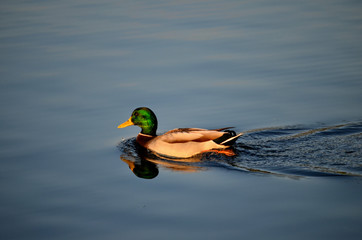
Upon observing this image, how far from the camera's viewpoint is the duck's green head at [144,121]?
9617mm

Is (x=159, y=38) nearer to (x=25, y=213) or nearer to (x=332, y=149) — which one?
(x=332, y=149)

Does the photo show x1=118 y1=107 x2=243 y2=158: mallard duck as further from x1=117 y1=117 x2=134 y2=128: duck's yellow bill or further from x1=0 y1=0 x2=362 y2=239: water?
x1=117 y1=117 x2=134 y2=128: duck's yellow bill

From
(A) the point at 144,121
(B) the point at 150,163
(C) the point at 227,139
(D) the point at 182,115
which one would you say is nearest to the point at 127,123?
(A) the point at 144,121

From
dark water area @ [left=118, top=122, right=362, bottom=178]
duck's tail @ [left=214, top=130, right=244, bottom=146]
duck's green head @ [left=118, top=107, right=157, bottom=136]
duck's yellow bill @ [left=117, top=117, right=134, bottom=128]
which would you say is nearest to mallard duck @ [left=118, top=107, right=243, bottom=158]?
duck's tail @ [left=214, top=130, right=244, bottom=146]

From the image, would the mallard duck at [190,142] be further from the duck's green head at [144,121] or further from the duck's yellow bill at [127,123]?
the duck's yellow bill at [127,123]

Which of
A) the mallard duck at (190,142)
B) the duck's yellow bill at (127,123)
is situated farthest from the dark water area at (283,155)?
the duck's yellow bill at (127,123)

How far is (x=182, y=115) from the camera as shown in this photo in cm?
1016

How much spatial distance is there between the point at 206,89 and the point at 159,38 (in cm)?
339

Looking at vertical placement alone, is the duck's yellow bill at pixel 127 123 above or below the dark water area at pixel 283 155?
above

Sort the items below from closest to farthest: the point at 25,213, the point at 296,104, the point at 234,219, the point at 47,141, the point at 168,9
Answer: the point at 234,219, the point at 25,213, the point at 47,141, the point at 296,104, the point at 168,9

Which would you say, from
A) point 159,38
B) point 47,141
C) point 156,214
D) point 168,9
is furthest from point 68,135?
point 168,9

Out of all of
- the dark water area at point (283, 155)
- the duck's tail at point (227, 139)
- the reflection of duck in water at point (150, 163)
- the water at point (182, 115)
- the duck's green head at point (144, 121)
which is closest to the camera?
the water at point (182, 115)

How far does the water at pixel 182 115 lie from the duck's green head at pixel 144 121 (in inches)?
12.9

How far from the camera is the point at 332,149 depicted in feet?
28.0
